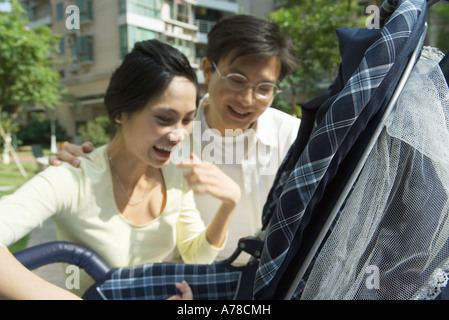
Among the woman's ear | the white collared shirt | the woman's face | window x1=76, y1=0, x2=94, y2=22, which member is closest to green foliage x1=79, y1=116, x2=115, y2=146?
window x1=76, y1=0, x2=94, y2=22

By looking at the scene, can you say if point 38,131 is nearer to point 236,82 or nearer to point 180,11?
point 180,11

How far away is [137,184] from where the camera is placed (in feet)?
5.45

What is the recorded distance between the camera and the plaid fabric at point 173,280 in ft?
4.57

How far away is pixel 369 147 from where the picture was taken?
3.07 ft

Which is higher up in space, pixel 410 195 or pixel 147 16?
pixel 410 195

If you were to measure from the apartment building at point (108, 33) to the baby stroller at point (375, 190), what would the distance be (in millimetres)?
13794

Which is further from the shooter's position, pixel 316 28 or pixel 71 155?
pixel 316 28

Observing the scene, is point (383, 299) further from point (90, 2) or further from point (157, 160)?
point (90, 2)

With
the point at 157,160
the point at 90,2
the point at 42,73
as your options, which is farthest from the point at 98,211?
the point at 90,2

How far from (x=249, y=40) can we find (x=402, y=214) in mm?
1312

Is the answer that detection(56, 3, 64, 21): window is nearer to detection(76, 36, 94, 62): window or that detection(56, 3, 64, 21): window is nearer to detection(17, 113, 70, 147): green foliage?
detection(76, 36, 94, 62): window

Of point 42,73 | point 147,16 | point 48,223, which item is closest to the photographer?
point 48,223

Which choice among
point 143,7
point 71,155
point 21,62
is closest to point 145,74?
point 71,155
